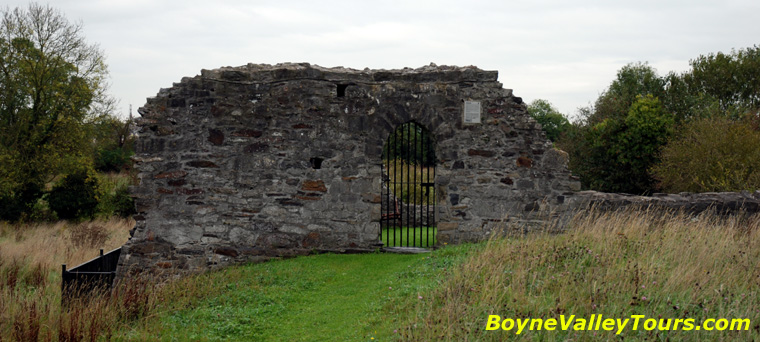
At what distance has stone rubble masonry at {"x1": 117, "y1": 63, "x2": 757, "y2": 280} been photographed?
32.1 feet

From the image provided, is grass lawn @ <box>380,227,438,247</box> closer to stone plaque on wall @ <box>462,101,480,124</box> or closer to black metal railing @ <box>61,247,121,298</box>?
stone plaque on wall @ <box>462,101,480,124</box>

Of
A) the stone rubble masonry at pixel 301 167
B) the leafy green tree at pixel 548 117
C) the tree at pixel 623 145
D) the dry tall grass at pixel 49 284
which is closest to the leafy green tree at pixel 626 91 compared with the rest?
the tree at pixel 623 145

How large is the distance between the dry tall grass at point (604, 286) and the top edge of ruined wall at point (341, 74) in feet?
12.1

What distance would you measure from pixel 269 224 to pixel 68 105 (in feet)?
46.9

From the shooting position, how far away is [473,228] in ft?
32.5

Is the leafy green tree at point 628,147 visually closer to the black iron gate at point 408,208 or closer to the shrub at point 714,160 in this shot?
the shrub at point 714,160

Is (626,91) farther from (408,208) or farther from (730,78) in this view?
(408,208)

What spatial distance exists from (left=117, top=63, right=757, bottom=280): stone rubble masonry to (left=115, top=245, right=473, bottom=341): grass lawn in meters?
0.73

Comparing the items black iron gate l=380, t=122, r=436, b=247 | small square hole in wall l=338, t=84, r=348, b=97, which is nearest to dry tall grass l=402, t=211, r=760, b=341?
black iron gate l=380, t=122, r=436, b=247

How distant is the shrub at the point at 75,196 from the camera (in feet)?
65.7

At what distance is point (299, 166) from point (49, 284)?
17.5 feet

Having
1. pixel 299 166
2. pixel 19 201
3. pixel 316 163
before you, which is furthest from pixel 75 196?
pixel 316 163

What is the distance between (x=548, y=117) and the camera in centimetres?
4991

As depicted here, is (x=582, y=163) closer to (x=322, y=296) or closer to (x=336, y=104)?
(x=336, y=104)
